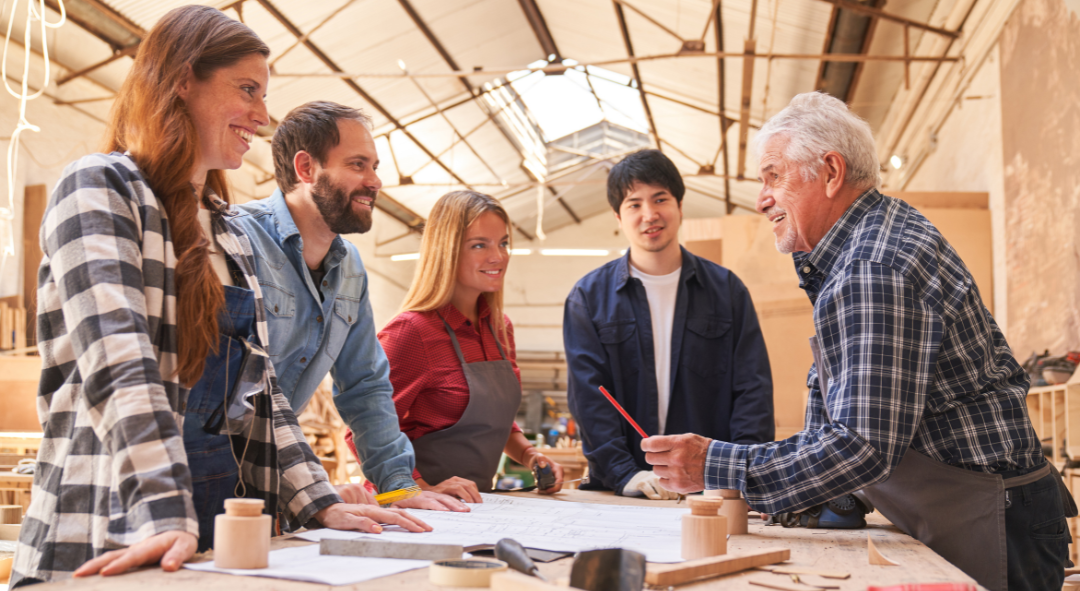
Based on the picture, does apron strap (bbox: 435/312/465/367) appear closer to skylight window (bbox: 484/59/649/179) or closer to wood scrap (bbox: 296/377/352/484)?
wood scrap (bbox: 296/377/352/484)

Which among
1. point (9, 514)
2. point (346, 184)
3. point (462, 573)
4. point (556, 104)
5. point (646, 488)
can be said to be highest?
point (556, 104)

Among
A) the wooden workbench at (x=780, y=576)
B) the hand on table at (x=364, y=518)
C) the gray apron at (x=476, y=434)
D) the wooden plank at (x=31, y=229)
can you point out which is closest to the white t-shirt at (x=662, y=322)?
the gray apron at (x=476, y=434)

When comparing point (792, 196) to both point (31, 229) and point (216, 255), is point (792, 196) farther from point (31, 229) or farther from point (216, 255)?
point (31, 229)

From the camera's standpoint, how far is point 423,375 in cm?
229

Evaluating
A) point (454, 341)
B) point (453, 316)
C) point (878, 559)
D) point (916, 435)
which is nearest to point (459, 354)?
point (454, 341)

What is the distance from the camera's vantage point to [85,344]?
105cm

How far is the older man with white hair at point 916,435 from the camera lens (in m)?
1.30

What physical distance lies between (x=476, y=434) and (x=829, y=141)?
1.27 metres

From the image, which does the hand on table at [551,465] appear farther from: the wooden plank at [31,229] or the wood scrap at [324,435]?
the wooden plank at [31,229]

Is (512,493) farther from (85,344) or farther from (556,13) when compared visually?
(556,13)

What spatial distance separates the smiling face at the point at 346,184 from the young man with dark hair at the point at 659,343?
848 millimetres

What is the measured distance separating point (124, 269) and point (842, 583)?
1.06 metres

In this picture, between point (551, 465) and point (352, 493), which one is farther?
point (551, 465)

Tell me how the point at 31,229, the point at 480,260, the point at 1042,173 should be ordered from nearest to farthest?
the point at 480,260 < the point at 1042,173 < the point at 31,229
